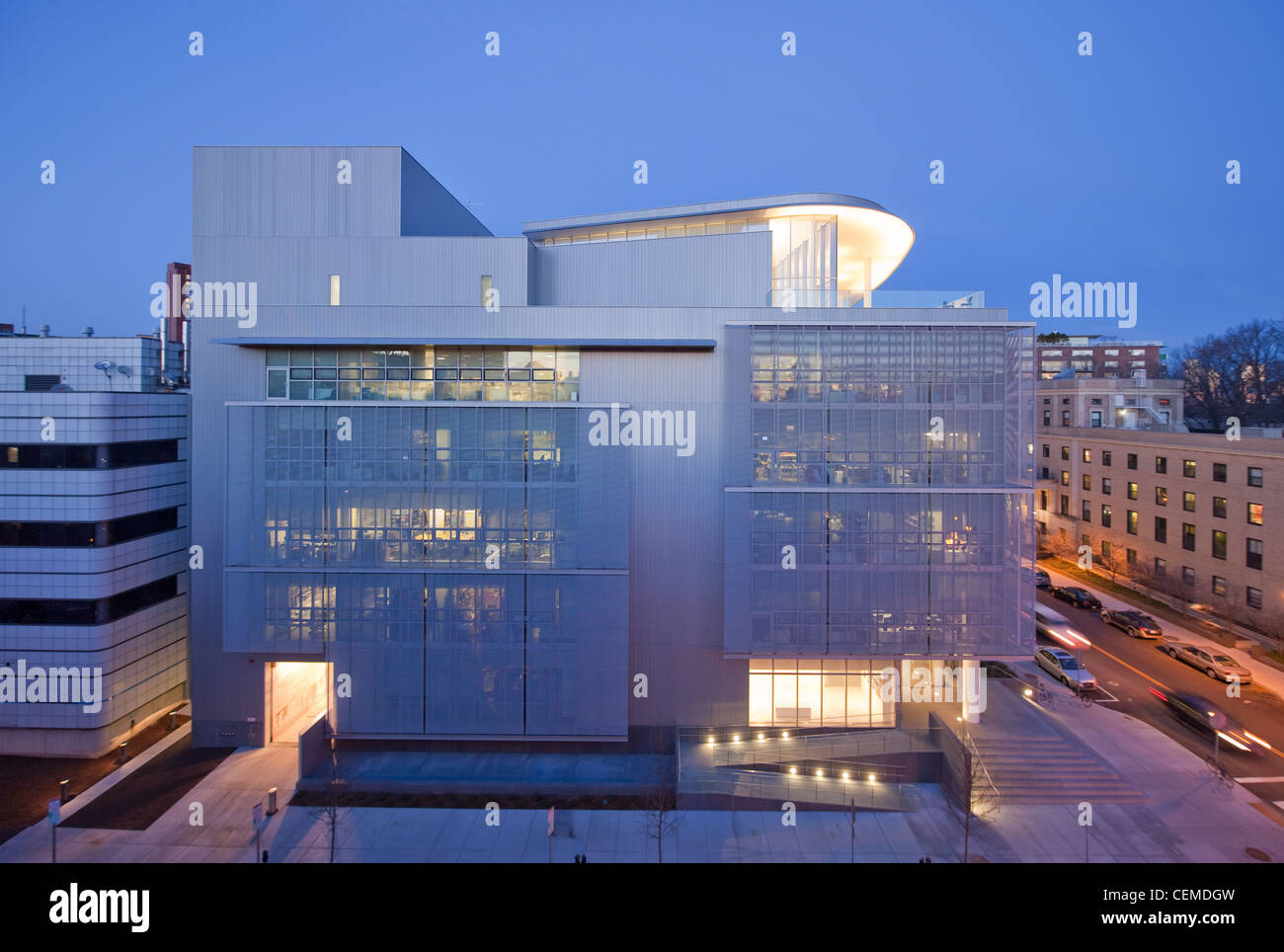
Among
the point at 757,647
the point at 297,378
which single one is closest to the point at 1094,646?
the point at 757,647

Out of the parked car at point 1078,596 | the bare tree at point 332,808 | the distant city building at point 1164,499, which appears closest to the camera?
the bare tree at point 332,808

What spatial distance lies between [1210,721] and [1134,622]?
32.5ft

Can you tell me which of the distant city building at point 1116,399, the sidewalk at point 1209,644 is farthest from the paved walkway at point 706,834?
the distant city building at point 1116,399

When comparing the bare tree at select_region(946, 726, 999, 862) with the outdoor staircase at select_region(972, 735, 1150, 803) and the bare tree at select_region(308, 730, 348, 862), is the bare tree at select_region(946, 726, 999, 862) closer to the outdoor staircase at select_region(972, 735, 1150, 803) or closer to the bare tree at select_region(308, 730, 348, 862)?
the outdoor staircase at select_region(972, 735, 1150, 803)

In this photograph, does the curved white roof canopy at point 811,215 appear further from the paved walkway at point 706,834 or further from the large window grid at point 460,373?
the paved walkway at point 706,834

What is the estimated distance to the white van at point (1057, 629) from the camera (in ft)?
92.5

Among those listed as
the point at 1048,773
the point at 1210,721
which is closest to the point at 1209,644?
the point at 1210,721

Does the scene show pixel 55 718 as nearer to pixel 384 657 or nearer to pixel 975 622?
pixel 384 657

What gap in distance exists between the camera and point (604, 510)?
19906mm

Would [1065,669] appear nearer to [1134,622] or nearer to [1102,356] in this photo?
[1134,622]

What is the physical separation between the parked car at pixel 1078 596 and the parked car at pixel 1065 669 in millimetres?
8636

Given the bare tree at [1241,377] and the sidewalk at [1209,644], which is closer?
the sidewalk at [1209,644]

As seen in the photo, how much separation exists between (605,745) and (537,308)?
13.3 meters

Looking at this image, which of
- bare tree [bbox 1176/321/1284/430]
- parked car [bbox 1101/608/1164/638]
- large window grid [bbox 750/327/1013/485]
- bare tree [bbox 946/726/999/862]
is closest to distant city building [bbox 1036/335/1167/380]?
bare tree [bbox 1176/321/1284/430]
